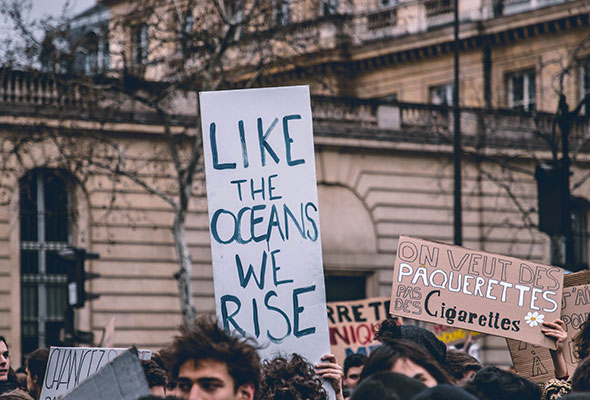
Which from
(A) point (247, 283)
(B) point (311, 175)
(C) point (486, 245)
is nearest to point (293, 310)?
(A) point (247, 283)

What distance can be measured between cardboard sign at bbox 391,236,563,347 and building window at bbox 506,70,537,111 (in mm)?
26030

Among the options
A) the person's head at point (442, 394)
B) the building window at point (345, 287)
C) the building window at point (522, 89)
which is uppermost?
the building window at point (522, 89)

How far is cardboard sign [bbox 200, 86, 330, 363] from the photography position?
6.54 m

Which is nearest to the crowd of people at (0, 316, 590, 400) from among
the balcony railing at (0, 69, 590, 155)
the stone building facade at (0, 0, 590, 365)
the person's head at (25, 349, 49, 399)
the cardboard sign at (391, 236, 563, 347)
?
the cardboard sign at (391, 236, 563, 347)

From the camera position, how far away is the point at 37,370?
8.66m

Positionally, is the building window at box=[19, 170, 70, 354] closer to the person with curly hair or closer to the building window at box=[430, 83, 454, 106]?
the building window at box=[430, 83, 454, 106]

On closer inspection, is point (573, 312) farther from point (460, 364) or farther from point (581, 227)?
point (581, 227)

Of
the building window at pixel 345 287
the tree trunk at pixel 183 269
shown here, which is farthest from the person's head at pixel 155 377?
the building window at pixel 345 287

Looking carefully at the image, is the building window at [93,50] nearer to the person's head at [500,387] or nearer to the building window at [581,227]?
the building window at [581,227]

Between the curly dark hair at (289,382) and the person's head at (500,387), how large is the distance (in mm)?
665

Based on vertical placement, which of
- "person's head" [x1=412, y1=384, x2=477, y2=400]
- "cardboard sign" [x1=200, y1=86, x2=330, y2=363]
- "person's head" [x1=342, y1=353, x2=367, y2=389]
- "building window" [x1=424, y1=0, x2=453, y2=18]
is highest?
"building window" [x1=424, y1=0, x2=453, y2=18]

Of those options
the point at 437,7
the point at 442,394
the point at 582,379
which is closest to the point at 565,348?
the point at 582,379

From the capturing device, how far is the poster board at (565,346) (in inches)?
306

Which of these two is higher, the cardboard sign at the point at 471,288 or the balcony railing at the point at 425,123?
the balcony railing at the point at 425,123
